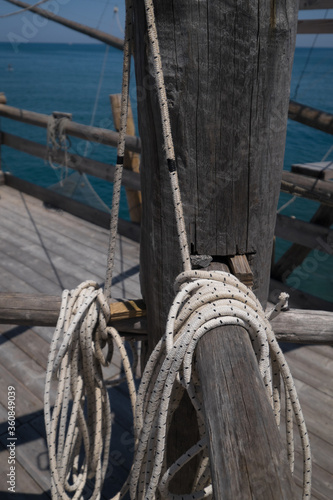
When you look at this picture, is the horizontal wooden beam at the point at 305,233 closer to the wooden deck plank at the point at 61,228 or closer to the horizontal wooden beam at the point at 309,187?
the horizontal wooden beam at the point at 309,187

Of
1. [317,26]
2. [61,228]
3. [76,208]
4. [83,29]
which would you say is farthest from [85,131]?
[317,26]

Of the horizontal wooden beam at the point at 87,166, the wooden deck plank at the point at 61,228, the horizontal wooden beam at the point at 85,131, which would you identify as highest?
the horizontal wooden beam at the point at 85,131

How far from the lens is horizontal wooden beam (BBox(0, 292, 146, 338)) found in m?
1.60

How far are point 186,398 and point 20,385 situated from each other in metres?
1.78

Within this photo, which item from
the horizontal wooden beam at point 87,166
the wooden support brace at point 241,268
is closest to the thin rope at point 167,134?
the wooden support brace at point 241,268

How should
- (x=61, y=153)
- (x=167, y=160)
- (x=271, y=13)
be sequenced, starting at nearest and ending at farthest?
1. (x=271, y=13)
2. (x=167, y=160)
3. (x=61, y=153)

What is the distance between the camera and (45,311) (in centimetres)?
162

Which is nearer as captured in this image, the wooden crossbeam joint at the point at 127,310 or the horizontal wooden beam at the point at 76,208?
the wooden crossbeam joint at the point at 127,310

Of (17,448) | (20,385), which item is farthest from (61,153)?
(17,448)

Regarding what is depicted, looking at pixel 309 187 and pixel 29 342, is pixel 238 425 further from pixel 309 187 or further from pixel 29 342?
pixel 309 187

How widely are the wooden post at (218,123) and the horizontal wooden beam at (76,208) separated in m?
3.54

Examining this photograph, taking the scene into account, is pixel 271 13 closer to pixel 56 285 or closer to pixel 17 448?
pixel 17 448

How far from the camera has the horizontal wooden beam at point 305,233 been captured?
3.86 metres

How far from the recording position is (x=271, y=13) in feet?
3.43
